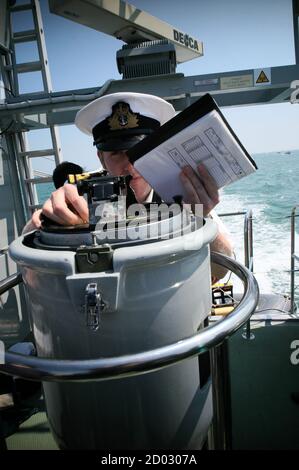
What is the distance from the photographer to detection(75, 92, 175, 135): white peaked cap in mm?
1313

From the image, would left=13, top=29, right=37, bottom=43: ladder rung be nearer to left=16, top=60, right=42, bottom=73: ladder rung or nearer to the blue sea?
left=16, top=60, right=42, bottom=73: ladder rung

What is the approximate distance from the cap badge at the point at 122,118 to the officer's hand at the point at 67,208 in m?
0.59

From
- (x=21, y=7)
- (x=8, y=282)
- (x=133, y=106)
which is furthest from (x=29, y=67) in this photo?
(x=8, y=282)

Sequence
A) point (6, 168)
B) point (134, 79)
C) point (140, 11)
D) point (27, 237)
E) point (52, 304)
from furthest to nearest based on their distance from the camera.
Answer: point (6, 168), point (140, 11), point (134, 79), point (27, 237), point (52, 304)

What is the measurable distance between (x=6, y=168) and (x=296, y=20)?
9.93ft

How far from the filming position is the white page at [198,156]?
0.68m

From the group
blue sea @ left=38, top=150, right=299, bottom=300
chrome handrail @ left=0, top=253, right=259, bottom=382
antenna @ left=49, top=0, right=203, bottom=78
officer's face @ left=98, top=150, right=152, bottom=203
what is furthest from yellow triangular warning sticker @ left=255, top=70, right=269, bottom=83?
chrome handrail @ left=0, top=253, right=259, bottom=382

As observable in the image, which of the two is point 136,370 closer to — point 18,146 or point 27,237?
point 27,237

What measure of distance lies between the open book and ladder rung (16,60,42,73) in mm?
3217

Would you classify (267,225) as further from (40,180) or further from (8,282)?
(8,282)

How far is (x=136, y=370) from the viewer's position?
0.45m
